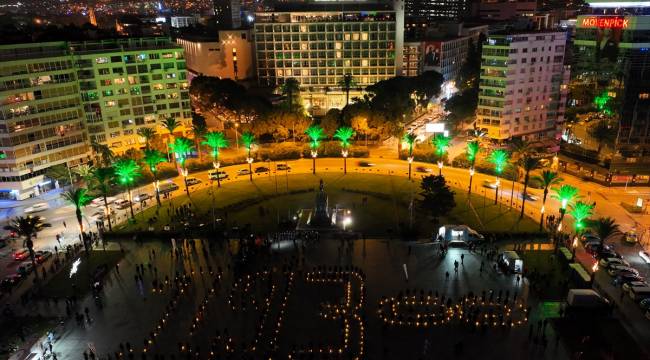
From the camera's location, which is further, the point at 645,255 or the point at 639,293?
the point at 645,255

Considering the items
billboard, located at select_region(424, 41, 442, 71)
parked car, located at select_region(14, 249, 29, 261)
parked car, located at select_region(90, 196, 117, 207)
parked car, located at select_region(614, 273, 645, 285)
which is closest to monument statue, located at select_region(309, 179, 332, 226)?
parked car, located at select_region(614, 273, 645, 285)

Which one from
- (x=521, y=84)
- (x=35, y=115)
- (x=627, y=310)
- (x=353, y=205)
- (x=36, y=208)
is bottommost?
(x=627, y=310)

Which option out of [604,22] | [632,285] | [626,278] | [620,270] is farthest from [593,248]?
[604,22]

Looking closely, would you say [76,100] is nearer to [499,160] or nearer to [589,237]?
[499,160]

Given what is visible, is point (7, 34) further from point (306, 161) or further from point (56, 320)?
point (56, 320)

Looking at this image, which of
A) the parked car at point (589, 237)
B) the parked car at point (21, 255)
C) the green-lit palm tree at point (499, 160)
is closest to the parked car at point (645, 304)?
the parked car at point (589, 237)

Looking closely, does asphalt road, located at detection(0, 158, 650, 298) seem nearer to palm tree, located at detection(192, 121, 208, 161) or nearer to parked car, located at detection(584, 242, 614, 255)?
parked car, located at detection(584, 242, 614, 255)

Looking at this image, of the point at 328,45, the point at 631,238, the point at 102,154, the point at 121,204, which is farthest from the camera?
the point at 328,45

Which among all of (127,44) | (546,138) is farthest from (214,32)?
Result: (546,138)
